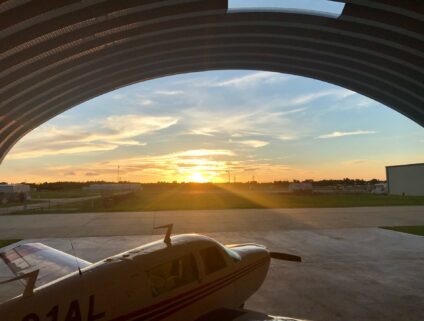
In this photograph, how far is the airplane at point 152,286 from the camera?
484 cm

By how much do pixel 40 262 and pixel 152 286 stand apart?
3.87m

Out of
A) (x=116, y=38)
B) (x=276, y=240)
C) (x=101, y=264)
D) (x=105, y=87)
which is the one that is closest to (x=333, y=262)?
(x=276, y=240)

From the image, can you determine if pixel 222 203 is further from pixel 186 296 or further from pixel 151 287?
pixel 151 287

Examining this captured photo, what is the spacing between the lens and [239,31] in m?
16.3

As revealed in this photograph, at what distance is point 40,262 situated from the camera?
8320mm

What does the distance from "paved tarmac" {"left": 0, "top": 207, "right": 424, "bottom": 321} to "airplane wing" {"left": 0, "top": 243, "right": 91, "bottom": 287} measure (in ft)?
5.93

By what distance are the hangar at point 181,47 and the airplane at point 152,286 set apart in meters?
8.30

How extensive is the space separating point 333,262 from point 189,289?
336 inches

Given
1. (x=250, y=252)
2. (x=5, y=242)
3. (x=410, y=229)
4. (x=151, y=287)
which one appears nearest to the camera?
(x=151, y=287)

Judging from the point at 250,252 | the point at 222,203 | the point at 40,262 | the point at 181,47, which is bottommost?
the point at 40,262

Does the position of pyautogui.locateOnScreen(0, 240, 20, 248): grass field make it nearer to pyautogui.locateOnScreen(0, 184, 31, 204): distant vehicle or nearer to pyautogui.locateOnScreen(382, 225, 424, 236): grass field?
pyautogui.locateOnScreen(382, 225, 424, 236): grass field

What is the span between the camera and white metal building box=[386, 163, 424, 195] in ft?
197

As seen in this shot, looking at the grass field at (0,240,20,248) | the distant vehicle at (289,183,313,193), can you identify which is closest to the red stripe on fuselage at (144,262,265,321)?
the grass field at (0,240,20,248)

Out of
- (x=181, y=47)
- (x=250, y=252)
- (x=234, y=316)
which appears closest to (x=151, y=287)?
(x=234, y=316)
